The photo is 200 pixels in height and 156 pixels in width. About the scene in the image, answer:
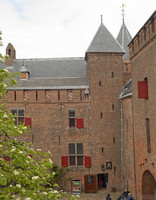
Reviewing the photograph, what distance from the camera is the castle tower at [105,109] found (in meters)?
16.5

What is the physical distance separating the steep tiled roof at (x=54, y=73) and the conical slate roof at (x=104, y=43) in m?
2.31

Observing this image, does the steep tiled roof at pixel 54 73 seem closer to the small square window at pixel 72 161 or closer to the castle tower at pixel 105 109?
the castle tower at pixel 105 109

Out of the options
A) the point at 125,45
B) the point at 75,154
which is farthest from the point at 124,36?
the point at 75,154

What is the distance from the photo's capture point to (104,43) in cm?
1736

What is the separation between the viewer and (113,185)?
53.4 ft

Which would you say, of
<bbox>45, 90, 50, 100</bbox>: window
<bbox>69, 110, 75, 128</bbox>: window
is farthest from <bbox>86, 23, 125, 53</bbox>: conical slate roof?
<bbox>69, 110, 75, 128</bbox>: window

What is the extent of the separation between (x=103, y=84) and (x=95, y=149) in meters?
4.95

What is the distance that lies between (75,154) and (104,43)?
8.92 meters

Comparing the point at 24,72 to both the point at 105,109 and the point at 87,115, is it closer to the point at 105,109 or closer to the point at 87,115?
the point at 87,115

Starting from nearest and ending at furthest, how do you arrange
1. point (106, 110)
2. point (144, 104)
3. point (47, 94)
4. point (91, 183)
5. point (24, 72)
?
point (144, 104) < point (91, 183) < point (106, 110) < point (47, 94) < point (24, 72)

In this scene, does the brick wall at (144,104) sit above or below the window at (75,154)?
above

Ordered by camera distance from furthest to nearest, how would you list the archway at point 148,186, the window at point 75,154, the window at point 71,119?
the window at point 71,119
the window at point 75,154
the archway at point 148,186

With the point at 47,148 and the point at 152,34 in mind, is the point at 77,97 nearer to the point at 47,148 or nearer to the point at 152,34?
the point at 47,148

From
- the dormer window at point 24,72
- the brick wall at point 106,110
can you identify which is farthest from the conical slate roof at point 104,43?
the dormer window at point 24,72
